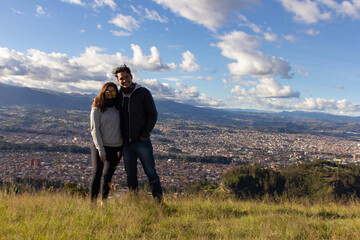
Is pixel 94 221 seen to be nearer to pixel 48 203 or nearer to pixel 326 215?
pixel 48 203

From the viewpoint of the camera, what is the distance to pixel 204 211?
362 centimetres

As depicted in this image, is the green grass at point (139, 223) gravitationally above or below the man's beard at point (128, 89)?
below

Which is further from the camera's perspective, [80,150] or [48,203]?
[80,150]

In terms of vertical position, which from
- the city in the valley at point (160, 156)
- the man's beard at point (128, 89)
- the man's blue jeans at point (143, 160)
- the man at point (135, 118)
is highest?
the man's beard at point (128, 89)

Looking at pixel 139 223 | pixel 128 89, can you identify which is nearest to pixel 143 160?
pixel 139 223

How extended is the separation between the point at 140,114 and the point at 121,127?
14.3 inches

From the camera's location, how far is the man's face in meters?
3.55

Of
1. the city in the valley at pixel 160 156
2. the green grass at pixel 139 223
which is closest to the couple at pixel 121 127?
the green grass at pixel 139 223

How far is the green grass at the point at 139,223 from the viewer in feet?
8.17

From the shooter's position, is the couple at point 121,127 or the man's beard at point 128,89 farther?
the man's beard at point 128,89

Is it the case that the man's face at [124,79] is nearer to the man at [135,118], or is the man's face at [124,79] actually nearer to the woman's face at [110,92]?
the man at [135,118]

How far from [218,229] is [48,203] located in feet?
8.47

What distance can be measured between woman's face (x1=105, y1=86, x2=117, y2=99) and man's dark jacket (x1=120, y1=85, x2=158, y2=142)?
14 cm

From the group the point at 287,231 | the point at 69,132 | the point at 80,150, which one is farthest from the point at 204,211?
the point at 69,132
